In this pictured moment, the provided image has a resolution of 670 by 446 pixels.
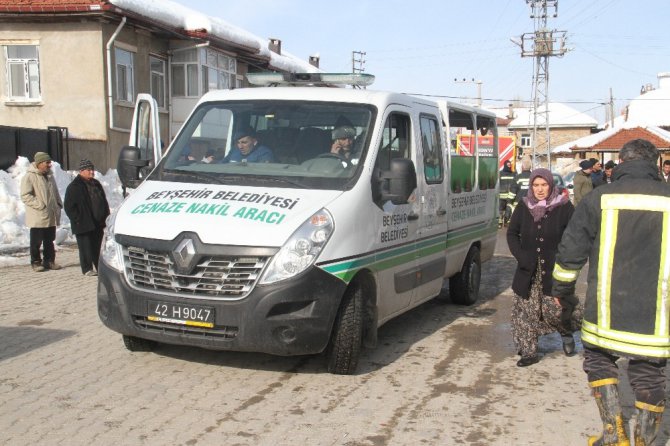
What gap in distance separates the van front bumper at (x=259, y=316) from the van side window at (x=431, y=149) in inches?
87.2

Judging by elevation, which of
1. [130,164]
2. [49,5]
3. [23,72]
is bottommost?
[130,164]

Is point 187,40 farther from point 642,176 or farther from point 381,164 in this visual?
point 642,176

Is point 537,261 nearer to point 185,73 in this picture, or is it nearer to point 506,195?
point 506,195

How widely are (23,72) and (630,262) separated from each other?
21.2 meters

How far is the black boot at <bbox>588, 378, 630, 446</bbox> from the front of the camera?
4.10 metres

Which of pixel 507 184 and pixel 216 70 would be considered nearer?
pixel 507 184

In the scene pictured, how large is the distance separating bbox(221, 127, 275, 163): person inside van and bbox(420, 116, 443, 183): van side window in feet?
5.52

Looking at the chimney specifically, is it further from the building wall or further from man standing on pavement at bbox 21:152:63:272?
man standing on pavement at bbox 21:152:63:272

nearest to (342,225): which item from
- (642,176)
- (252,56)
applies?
→ (642,176)

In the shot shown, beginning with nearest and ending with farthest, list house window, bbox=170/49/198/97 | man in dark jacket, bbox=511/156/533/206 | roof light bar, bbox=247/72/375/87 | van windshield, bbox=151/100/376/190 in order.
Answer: van windshield, bbox=151/100/376/190
roof light bar, bbox=247/72/375/87
man in dark jacket, bbox=511/156/533/206
house window, bbox=170/49/198/97

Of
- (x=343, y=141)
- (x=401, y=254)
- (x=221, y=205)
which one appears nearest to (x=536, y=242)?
(x=401, y=254)

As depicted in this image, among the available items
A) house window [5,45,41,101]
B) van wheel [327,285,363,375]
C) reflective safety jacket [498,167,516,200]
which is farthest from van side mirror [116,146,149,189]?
house window [5,45,41,101]

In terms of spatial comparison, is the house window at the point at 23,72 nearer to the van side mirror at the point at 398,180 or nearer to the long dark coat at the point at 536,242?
the van side mirror at the point at 398,180

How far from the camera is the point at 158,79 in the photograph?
82.3ft
